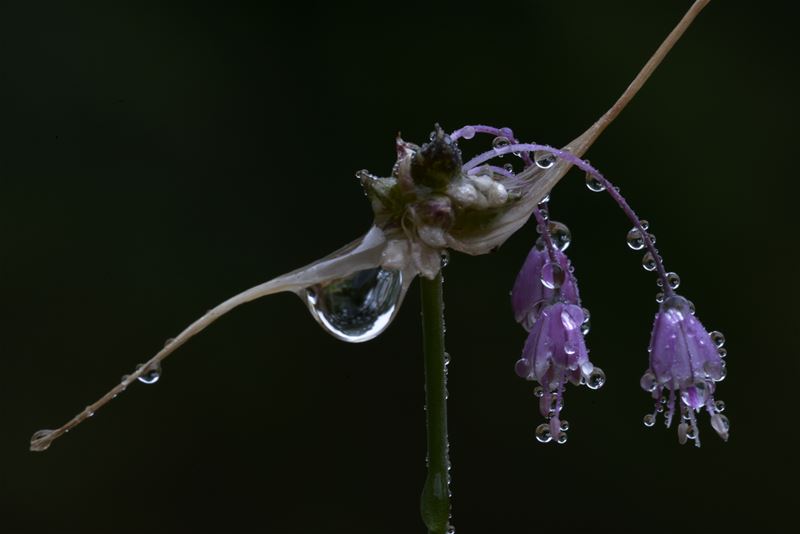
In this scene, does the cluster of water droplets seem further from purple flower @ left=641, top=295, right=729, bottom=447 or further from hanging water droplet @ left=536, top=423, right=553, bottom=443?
hanging water droplet @ left=536, top=423, right=553, bottom=443

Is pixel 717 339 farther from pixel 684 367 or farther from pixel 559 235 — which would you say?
pixel 559 235

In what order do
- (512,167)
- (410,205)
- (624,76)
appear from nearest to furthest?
(410,205)
(512,167)
(624,76)

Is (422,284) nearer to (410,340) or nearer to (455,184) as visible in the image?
(455,184)

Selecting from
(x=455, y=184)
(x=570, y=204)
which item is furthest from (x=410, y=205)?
(x=570, y=204)

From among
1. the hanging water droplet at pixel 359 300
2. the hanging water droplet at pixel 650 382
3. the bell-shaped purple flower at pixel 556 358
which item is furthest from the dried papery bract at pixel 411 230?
the hanging water droplet at pixel 650 382

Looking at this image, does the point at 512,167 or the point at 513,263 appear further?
the point at 513,263

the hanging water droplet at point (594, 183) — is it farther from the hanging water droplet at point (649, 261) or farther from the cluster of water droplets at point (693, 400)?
the cluster of water droplets at point (693, 400)

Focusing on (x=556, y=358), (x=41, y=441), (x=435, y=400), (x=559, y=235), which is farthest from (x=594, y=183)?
(x=41, y=441)

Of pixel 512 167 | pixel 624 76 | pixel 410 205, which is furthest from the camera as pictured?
pixel 624 76
